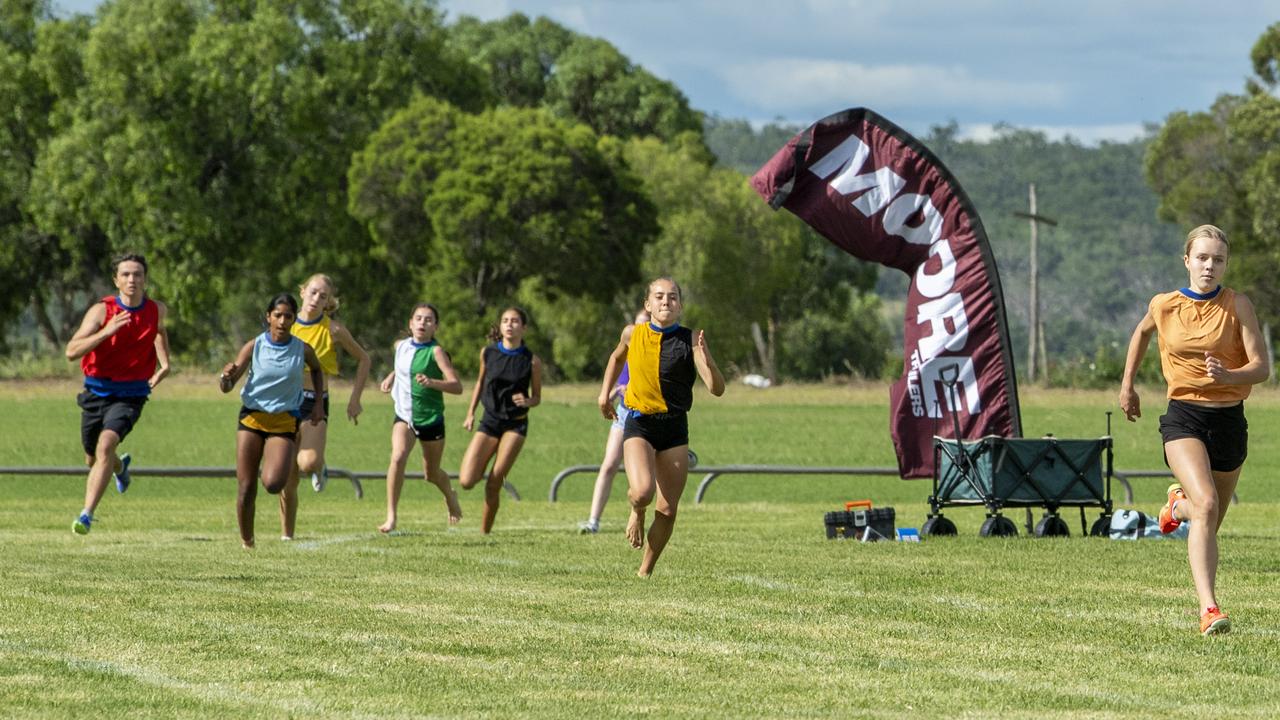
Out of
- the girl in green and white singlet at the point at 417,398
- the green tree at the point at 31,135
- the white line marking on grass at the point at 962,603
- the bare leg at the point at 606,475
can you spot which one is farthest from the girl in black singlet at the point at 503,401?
the green tree at the point at 31,135

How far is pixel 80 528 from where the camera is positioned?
14.9 metres

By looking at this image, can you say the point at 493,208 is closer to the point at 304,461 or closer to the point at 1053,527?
the point at 1053,527

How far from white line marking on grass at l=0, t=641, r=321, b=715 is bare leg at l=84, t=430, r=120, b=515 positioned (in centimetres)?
642

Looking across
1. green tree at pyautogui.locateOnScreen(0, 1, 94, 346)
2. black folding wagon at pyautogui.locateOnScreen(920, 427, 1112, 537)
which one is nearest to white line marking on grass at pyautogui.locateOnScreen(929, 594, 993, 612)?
black folding wagon at pyautogui.locateOnScreen(920, 427, 1112, 537)

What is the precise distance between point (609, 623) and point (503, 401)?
7.13 m

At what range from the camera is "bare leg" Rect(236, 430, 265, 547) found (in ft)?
48.1

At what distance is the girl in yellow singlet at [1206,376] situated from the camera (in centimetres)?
939

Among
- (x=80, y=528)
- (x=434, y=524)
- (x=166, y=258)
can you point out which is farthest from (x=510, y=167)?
(x=80, y=528)

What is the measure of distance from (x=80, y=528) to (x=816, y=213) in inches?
283

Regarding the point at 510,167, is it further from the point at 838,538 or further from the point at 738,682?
the point at 738,682

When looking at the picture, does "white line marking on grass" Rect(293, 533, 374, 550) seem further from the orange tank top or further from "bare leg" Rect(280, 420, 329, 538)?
the orange tank top

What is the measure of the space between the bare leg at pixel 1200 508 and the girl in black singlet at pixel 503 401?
7708 mm

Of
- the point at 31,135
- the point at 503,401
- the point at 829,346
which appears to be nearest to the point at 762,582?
the point at 503,401

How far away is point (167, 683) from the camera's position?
7594mm
